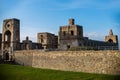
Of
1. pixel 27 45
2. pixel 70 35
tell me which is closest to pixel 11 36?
pixel 27 45

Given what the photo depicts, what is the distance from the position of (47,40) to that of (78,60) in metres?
20.6

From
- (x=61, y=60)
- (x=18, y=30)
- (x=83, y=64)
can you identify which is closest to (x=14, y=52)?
(x=18, y=30)

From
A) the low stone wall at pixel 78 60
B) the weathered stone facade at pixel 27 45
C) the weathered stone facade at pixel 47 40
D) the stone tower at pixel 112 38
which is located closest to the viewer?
the low stone wall at pixel 78 60

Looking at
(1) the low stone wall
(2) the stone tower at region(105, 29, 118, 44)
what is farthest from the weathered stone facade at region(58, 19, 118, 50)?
(2) the stone tower at region(105, 29, 118, 44)

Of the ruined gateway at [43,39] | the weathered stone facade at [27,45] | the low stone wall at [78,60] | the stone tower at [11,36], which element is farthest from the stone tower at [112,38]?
the low stone wall at [78,60]

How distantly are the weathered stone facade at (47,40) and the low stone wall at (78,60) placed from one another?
38.9ft

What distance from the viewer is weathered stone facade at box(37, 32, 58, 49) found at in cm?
Answer: 4394

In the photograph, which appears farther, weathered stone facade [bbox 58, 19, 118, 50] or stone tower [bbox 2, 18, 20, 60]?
stone tower [bbox 2, 18, 20, 60]

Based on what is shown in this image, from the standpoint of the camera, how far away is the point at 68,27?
121ft

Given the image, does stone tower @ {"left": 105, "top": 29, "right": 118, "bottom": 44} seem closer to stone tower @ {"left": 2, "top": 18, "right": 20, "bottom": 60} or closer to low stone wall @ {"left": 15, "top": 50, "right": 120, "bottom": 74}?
stone tower @ {"left": 2, "top": 18, "right": 20, "bottom": 60}

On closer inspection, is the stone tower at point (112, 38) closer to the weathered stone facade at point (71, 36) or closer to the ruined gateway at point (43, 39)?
the ruined gateway at point (43, 39)

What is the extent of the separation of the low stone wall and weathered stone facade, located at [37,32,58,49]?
11.9 meters

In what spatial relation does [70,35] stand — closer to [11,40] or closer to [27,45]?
[27,45]

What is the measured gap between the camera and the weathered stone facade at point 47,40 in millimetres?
43938
